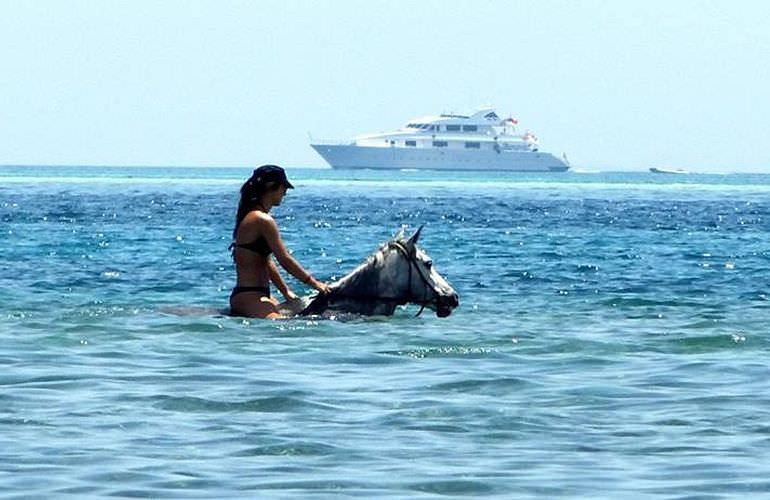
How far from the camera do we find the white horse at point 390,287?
43.4ft

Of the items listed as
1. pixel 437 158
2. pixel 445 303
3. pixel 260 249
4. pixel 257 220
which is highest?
pixel 257 220

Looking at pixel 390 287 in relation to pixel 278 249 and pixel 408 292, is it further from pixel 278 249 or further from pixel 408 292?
pixel 278 249

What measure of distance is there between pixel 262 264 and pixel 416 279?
1221mm

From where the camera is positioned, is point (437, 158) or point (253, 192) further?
point (437, 158)

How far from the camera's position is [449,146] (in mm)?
157500

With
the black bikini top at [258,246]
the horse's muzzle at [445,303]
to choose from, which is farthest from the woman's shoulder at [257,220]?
the horse's muzzle at [445,303]

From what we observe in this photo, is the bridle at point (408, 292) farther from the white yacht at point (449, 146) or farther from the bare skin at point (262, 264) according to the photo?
the white yacht at point (449, 146)

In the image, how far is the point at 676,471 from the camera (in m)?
7.70

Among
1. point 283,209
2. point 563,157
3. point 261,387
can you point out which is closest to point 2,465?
point 261,387

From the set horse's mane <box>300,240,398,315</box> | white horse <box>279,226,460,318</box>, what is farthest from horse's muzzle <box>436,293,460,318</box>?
horse's mane <box>300,240,398,315</box>

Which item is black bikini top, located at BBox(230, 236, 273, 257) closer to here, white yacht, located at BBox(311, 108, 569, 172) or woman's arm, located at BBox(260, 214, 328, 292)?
woman's arm, located at BBox(260, 214, 328, 292)

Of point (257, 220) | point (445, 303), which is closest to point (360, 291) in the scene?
point (445, 303)

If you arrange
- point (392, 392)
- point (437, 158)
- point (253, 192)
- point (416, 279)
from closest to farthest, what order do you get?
point (392, 392) → point (253, 192) → point (416, 279) → point (437, 158)

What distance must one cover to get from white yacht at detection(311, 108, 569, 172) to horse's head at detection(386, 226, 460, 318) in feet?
468
